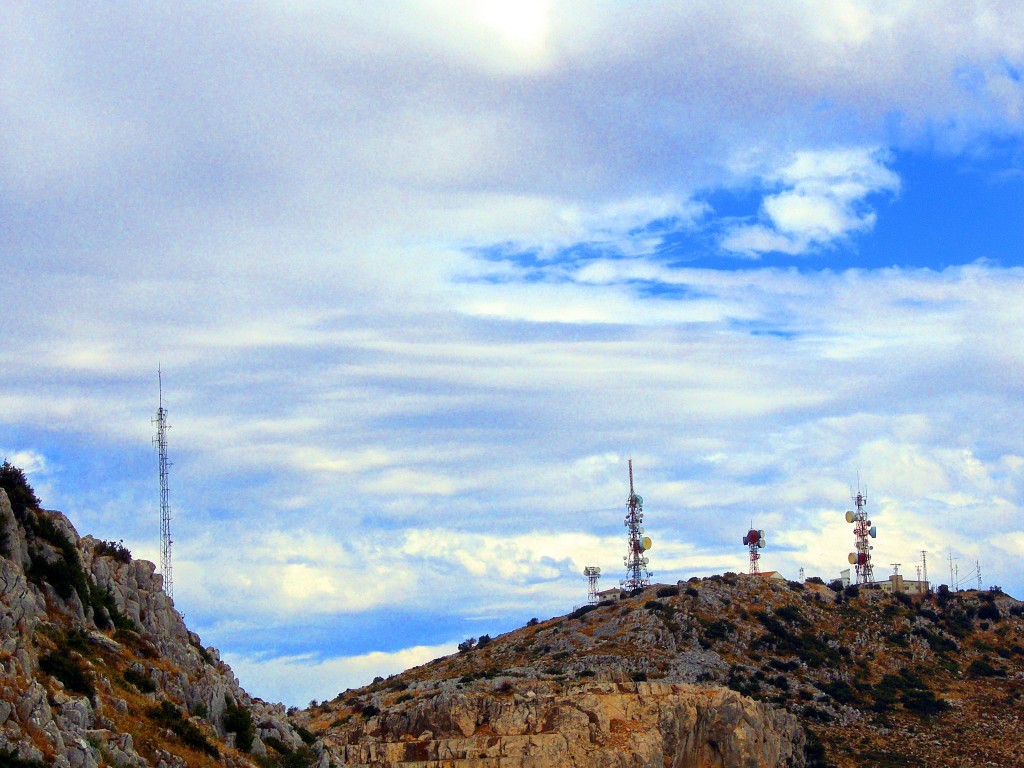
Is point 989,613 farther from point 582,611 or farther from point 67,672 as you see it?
point 67,672

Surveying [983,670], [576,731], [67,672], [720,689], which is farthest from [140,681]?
[983,670]

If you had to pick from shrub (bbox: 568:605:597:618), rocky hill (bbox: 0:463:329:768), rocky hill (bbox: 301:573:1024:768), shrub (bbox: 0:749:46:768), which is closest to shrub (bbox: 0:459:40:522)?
rocky hill (bbox: 0:463:329:768)

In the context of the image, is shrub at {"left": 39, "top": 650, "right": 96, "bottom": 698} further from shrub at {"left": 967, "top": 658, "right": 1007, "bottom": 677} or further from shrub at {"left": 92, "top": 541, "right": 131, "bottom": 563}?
shrub at {"left": 967, "top": 658, "right": 1007, "bottom": 677}

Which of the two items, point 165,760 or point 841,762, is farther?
point 841,762

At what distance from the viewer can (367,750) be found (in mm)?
105875

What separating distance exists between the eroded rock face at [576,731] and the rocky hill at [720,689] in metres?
0.15

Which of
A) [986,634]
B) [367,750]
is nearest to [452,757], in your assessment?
[367,750]

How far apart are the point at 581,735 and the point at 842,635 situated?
55.8 metres

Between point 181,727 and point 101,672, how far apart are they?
3.81m

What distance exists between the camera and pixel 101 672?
5188 centimetres

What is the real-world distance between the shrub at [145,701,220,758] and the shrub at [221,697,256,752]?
5504mm

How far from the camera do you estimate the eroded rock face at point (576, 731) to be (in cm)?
10475

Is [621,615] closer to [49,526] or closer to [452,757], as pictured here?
[452,757]

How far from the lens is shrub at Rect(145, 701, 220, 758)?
52.9 m
